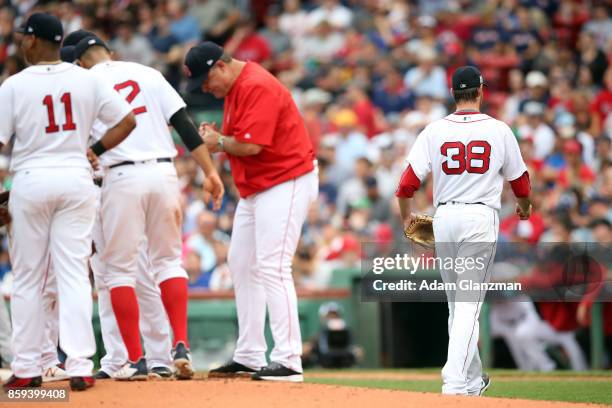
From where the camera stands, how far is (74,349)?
A: 666cm

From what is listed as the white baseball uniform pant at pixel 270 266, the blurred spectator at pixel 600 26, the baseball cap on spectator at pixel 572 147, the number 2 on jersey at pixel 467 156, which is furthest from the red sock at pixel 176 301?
the blurred spectator at pixel 600 26

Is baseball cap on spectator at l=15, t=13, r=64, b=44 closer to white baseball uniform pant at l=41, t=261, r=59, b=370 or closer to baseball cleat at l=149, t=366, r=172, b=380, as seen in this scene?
white baseball uniform pant at l=41, t=261, r=59, b=370

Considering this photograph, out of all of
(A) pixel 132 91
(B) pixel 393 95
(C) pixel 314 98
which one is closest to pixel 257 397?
(A) pixel 132 91

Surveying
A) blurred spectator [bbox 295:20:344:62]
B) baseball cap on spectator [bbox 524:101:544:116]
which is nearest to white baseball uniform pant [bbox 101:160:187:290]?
baseball cap on spectator [bbox 524:101:544:116]

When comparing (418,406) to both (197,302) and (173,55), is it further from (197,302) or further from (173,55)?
(173,55)

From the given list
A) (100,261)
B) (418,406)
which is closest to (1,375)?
(100,261)

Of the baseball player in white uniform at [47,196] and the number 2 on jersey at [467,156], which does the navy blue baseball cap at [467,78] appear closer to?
the number 2 on jersey at [467,156]

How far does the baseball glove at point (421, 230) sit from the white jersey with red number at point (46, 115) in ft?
6.91

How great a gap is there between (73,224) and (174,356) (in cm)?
128

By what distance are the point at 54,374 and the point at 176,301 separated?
88 centimetres

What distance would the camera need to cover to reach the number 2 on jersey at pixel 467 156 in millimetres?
7129

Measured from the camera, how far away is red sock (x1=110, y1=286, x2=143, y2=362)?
293 inches

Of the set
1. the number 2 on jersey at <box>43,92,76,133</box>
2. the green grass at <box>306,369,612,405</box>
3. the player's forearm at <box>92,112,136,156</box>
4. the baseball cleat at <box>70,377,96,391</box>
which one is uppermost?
the number 2 on jersey at <box>43,92,76,133</box>

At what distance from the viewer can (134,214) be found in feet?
24.5
